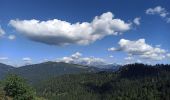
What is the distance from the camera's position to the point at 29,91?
122 meters

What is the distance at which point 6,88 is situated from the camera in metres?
124

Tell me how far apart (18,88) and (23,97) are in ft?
48.7

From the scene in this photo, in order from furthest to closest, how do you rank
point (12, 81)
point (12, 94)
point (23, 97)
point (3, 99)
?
1. point (12, 81)
2. point (12, 94)
3. point (23, 97)
4. point (3, 99)

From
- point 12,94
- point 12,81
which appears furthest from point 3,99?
point 12,81

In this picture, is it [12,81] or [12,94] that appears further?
[12,81]

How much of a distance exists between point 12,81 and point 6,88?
5.58 m

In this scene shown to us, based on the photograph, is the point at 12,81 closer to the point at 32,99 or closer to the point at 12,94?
the point at 12,94

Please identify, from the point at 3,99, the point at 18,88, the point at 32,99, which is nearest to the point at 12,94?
the point at 18,88

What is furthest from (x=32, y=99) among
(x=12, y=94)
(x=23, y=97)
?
(x=12, y=94)

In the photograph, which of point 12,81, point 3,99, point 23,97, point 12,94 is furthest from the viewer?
point 12,81

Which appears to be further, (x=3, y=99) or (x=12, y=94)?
(x=12, y=94)

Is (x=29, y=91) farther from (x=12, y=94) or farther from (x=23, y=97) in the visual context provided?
(x=23, y=97)

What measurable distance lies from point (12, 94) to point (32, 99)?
12.3m

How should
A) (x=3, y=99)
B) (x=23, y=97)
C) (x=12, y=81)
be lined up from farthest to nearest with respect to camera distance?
(x=12, y=81) < (x=23, y=97) < (x=3, y=99)
